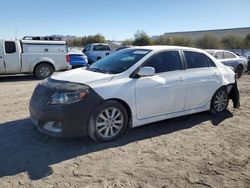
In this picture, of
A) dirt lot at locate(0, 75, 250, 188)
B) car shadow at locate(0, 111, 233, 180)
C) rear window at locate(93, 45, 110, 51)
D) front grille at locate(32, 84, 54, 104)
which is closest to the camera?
dirt lot at locate(0, 75, 250, 188)

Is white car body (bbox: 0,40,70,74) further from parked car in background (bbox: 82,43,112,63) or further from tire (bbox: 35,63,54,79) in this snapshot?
parked car in background (bbox: 82,43,112,63)

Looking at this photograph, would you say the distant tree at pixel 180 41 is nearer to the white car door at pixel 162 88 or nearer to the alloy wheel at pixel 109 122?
the white car door at pixel 162 88

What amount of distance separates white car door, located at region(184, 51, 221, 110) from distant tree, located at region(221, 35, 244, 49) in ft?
155

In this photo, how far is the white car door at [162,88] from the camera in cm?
550

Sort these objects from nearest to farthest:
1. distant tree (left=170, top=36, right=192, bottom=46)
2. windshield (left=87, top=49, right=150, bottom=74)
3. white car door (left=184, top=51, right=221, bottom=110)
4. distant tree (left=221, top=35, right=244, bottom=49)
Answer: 1. windshield (left=87, top=49, right=150, bottom=74)
2. white car door (left=184, top=51, right=221, bottom=110)
3. distant tree (left=221, top=35, right=244, bottom=49)
4. distant tree (left=170, top=36, right=192, bottom=46)

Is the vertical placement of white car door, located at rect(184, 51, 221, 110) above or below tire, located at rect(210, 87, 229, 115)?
above

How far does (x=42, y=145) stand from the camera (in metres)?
5.06

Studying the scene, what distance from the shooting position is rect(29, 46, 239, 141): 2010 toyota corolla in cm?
490

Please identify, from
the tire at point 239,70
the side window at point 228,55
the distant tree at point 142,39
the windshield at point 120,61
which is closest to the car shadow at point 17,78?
the windshield at point 120,61

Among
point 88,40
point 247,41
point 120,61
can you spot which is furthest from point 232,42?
point 120,61

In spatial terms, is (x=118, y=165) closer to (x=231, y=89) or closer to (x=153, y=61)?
(x=153, y=61)

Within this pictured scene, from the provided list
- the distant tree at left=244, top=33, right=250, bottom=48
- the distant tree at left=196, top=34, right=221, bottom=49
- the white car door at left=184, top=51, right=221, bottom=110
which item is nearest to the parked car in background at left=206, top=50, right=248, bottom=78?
the white car door at left=184, top=51, right=221, bottom=110

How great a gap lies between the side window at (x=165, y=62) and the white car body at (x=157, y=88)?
85 mm

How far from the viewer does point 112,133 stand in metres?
5.29
